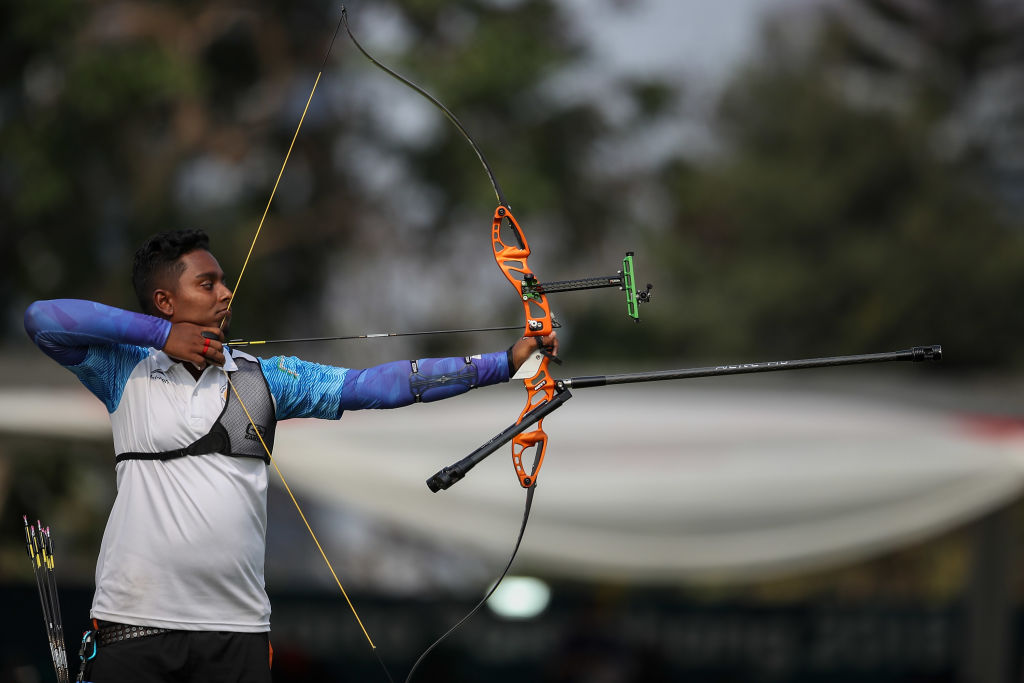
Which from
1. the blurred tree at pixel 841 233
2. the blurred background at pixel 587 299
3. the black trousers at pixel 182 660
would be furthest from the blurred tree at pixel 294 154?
the black trousers at pixel 182 660

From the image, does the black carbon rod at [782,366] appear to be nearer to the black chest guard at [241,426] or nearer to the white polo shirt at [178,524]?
the black chest guard at [241,426]

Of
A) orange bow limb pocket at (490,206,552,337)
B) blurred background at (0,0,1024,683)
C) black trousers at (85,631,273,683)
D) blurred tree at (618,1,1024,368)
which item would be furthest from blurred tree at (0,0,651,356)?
black trousers at (85,631,273,683)

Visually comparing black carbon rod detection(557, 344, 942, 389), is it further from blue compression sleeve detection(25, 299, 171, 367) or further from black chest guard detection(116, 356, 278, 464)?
blue compression sleeve detection(25, 299, 171, 367)

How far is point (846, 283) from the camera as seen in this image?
18.0 meters

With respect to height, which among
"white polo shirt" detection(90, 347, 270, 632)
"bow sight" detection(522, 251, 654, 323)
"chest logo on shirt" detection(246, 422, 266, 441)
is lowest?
"white polo shirt" detection(90, 347, 270, 632)

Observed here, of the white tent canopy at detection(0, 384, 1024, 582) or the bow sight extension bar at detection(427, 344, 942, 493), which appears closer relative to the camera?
the bow sight extension bar at detection(427, 344, 942, 493)

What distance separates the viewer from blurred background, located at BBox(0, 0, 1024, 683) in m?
6.77

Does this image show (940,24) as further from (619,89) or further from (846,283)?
(619,89)

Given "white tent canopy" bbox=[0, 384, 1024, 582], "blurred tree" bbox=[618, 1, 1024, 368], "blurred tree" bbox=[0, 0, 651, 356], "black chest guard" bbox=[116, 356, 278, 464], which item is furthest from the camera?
"blurred tree" bbox=[618, 1, 1024, 368]

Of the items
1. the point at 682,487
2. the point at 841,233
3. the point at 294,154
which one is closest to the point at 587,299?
the point at 294,154

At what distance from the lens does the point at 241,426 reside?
9.42 feet

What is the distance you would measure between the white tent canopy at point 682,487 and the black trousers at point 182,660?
3.65 meters

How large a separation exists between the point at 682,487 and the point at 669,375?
3.98 m

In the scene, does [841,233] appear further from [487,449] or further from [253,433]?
[253,433]
